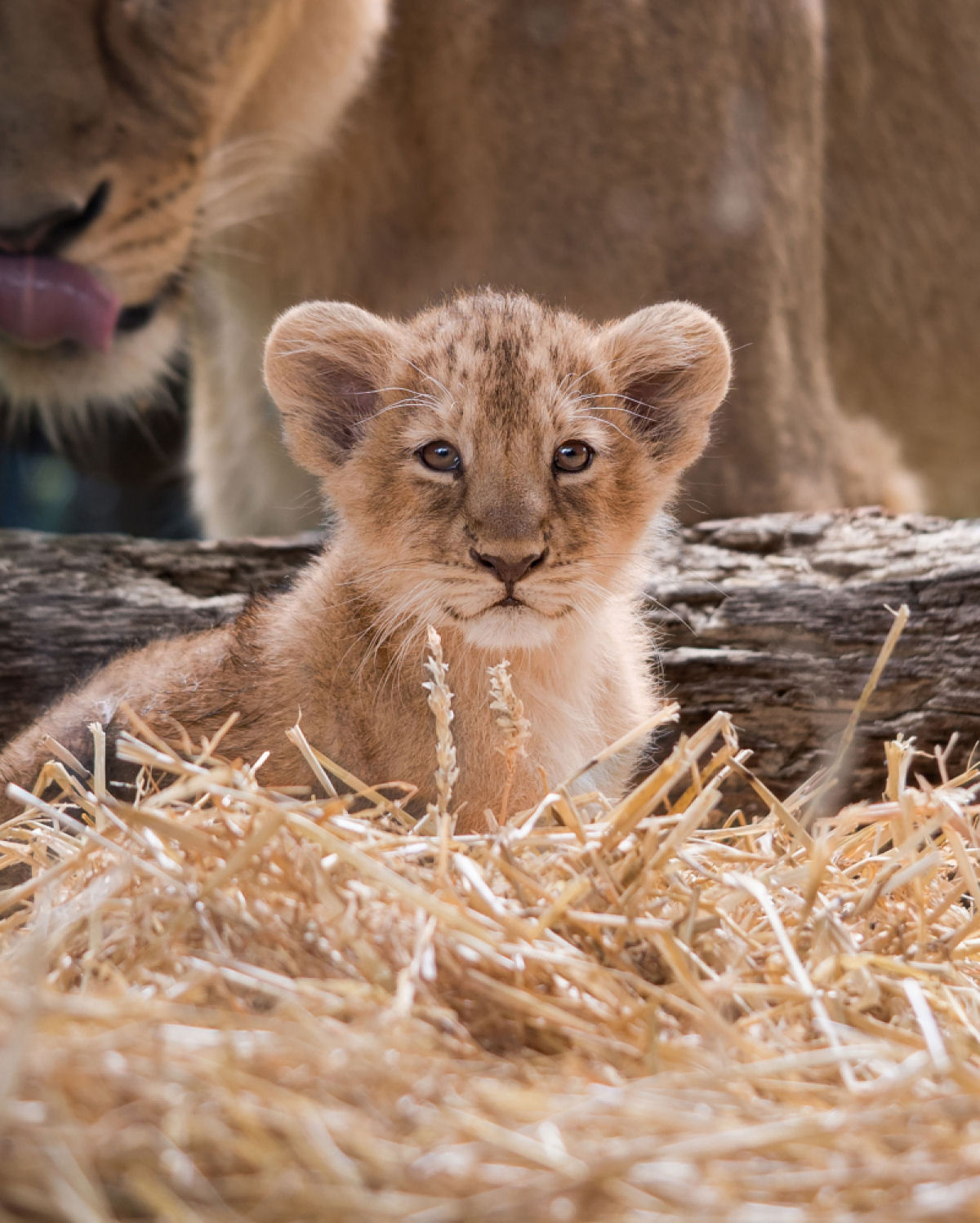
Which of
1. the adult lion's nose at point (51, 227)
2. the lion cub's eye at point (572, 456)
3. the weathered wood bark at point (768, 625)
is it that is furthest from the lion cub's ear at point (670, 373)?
the adult lion's nose at point (51, 227)

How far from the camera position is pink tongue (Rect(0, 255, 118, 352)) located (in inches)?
96.6

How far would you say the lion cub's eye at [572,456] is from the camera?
176 centimetres

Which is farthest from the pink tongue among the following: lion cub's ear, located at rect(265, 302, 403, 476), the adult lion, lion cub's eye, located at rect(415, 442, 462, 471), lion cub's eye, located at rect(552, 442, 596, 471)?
lion cub's eye, located at rect(552, 442, 596, 471)

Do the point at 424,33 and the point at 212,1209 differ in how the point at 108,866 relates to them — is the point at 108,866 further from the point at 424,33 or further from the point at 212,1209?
the point at 424,33

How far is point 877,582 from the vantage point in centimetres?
222

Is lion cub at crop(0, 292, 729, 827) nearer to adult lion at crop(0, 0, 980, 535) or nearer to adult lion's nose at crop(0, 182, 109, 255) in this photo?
adult lion's nose at crop(0, 182, 109, 255)

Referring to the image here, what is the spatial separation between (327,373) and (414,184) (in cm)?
138

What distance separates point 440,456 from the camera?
178cm

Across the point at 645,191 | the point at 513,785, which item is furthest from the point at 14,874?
the point at 645,191

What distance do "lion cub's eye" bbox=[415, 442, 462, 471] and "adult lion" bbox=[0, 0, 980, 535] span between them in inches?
40.4

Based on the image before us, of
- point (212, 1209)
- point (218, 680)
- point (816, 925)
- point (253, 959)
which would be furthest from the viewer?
point (218, 680)

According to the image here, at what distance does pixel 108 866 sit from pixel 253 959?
0.91 feet

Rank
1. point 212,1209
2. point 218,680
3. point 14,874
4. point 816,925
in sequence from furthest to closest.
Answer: point 218,680
point 14,874
point 816,925
point 212,1209

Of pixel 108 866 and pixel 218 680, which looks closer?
pixel 108 866
